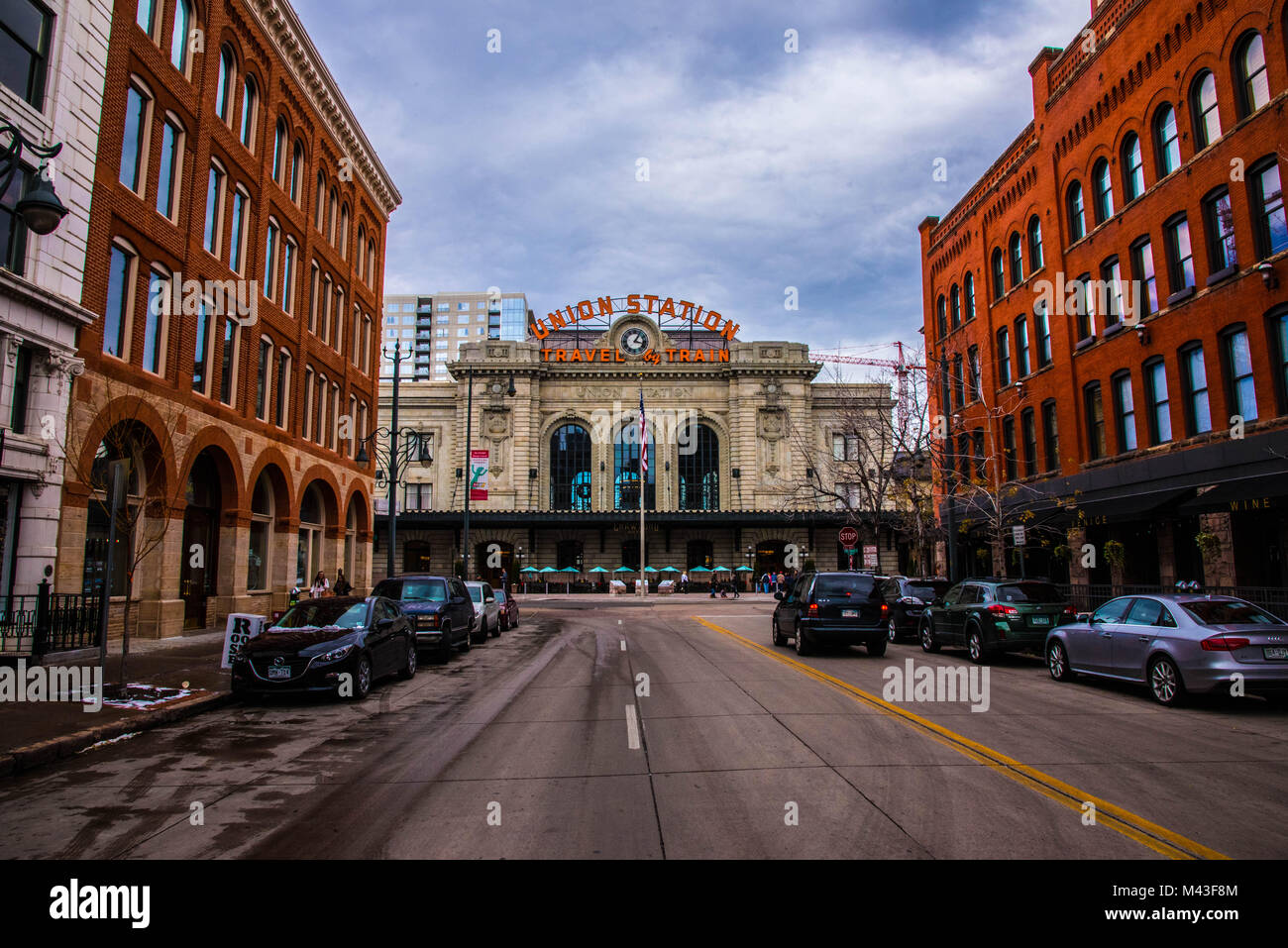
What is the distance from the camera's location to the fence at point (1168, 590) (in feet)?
51.4

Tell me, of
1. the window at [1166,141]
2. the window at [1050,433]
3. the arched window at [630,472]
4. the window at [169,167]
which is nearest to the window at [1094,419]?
the window at [1050,433]

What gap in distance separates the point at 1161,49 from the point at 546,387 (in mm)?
45366

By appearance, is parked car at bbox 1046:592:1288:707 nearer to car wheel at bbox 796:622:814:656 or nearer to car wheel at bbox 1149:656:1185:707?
car wheel at bbox 1149:656:1185:707

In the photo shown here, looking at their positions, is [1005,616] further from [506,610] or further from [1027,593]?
[506,610]

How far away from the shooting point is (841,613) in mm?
16797

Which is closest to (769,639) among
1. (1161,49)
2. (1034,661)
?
(1034,661)

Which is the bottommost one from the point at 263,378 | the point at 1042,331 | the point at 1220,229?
the point at 263,378

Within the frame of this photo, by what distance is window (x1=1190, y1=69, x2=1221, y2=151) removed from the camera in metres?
19.9

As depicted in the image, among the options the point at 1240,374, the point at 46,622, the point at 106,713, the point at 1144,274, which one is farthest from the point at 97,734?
the point at 1144,274

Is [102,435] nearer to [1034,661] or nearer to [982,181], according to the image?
[1034,661]

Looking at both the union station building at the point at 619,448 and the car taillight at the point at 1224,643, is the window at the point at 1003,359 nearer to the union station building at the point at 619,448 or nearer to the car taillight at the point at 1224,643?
the car taillight at the point at 1224,643

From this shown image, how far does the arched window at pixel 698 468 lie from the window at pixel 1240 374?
42405 millimetres

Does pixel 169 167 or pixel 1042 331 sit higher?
pixel 169 167

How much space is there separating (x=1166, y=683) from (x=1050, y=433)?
61.3ft
